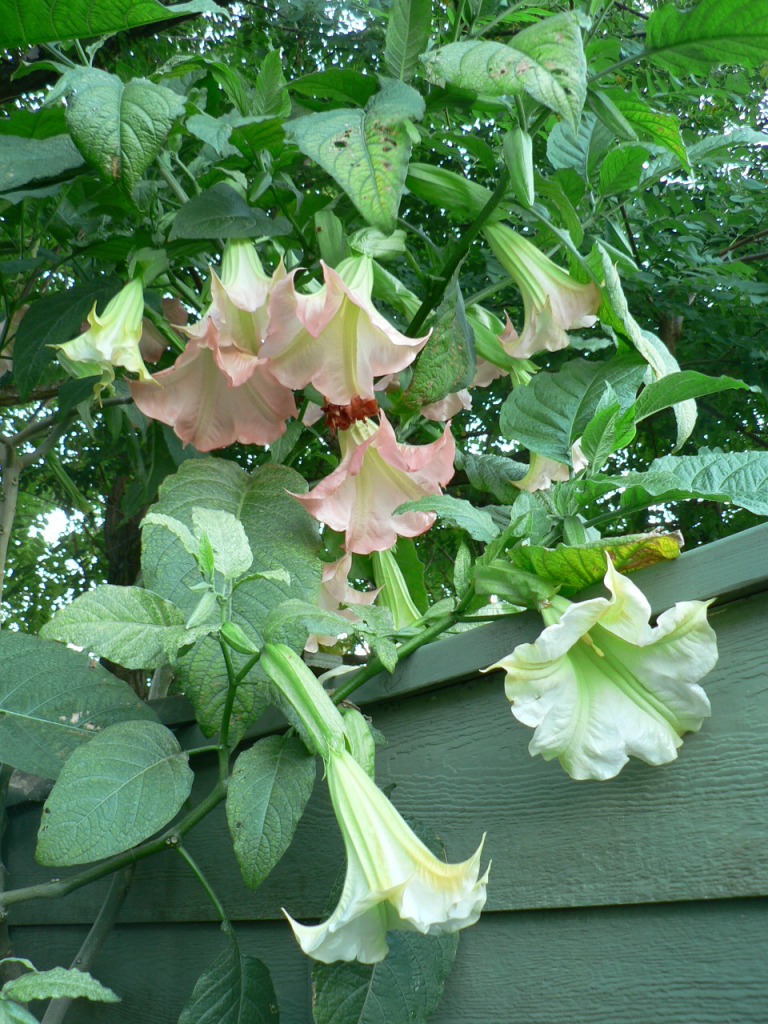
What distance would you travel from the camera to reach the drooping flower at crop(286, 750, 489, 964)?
1.48 feet

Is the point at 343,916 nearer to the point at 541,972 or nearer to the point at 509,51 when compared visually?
the point at 541,972

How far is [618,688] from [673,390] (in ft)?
0.67

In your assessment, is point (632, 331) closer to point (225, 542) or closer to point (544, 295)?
point (544, 295)

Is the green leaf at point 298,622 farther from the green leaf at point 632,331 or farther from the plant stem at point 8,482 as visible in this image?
the plant stem at point 8,482

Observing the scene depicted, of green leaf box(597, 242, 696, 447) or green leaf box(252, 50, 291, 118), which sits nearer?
green leaf box(597, 242, 696, 447)

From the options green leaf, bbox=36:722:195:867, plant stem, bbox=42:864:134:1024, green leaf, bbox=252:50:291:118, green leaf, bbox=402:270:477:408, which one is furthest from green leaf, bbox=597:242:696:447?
plant stem, bbox=42:864:134:1024

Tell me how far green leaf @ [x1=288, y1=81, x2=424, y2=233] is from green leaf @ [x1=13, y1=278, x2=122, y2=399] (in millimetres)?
A: 344

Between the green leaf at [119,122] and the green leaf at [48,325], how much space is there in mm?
271

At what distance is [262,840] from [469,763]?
0.15 m

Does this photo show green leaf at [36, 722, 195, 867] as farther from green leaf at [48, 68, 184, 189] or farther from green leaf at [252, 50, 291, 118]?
green leaf at [252, 50, 291, 118]

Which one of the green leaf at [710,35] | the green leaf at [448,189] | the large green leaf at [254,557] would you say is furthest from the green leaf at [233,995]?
the green leaf at [710,35]

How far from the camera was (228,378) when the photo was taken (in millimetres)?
770

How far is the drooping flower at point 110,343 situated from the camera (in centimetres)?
75

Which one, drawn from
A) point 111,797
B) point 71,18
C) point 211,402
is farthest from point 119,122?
point 111,797
